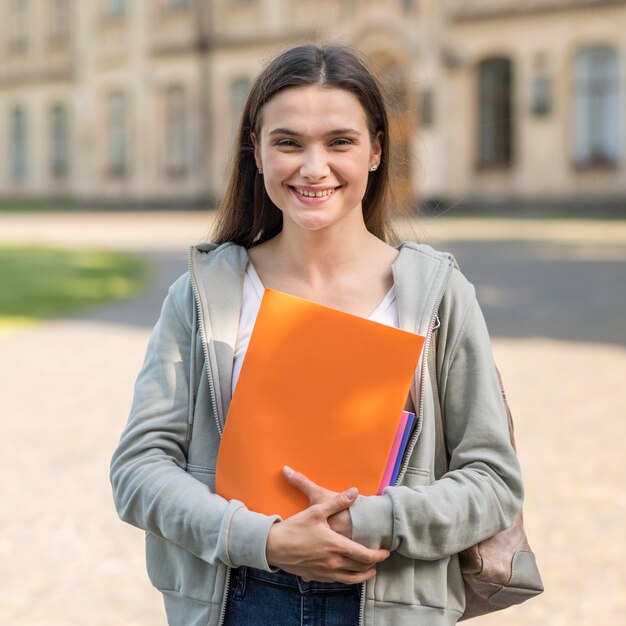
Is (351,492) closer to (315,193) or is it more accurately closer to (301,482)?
(301,482)

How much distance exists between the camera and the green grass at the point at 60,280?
12.1 m

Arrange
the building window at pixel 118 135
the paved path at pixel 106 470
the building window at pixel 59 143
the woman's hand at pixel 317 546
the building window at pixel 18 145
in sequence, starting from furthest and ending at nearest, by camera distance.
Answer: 1. the building window at pixel 18 145
2. the building window at pixel 59 143
3. the building window at pixel 118 135
4. the paved path at pixel 106 470
5. the woman's hand at pixel 317 546

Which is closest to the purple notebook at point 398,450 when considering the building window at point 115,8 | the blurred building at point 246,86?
the blurred building at point 246,86

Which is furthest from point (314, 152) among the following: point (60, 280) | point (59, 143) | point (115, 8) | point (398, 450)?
point (59, 143)

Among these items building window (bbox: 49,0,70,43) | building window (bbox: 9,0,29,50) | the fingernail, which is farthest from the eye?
building window (bbox: 9,0,29,50)

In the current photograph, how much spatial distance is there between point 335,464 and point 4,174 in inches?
1650

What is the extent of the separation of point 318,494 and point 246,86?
22557 mm

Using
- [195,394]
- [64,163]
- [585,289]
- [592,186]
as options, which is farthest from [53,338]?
[64,163]

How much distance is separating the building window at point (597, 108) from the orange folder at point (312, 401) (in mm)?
25276

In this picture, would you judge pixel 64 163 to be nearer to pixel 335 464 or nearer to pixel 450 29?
pixel 450 29

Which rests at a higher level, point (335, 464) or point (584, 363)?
point (335, 464)

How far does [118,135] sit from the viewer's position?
37500 mm

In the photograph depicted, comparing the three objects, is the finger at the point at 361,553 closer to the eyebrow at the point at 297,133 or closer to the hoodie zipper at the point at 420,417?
the hoodie zipper at the point at 420,417

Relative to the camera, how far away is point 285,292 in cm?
206
